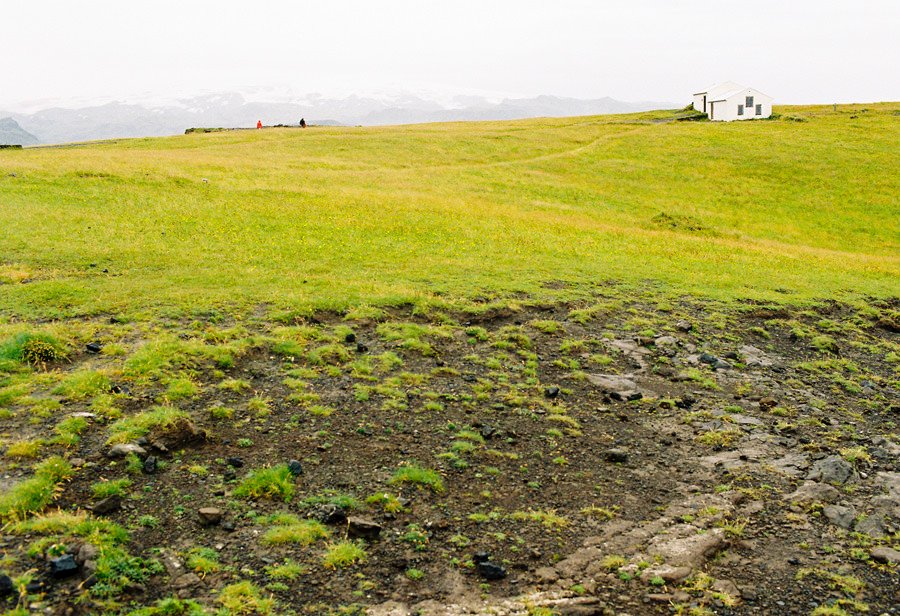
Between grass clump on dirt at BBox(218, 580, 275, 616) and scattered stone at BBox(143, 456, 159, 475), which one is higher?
scattered stone at BBox(143, 456, 159, 475)

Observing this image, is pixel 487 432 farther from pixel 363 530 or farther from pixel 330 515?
pixel 330 515

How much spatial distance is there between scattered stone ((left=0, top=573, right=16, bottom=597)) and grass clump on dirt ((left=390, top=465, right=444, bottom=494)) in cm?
575

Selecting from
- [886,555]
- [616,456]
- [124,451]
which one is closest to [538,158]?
[616,456]

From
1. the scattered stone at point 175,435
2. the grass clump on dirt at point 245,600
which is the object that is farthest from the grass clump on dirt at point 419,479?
the scattered stone at point 175,435

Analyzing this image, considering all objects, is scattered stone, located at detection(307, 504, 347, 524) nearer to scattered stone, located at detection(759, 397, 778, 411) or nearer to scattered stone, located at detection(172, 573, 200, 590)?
scattered stone, located at detection(172, 573, 200, 590)

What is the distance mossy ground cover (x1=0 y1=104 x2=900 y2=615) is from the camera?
9.38m

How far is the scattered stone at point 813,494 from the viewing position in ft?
39.4

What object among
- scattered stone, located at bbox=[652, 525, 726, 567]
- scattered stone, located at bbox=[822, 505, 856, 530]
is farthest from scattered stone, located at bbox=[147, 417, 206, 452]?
scattered stone, located at bbox=[822, 505, 856, 530]

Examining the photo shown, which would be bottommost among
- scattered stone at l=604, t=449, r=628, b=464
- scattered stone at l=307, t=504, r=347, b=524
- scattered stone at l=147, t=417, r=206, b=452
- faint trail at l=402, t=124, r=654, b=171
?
scattered stone at l=604, t=449, r=628, b=464

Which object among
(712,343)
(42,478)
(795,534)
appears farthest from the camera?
(712,343)

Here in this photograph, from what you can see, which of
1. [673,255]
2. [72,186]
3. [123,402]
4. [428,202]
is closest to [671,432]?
[123,402]

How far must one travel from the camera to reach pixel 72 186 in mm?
36062

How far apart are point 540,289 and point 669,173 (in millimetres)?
40066

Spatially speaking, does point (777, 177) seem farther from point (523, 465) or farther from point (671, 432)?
point (523, 465)
